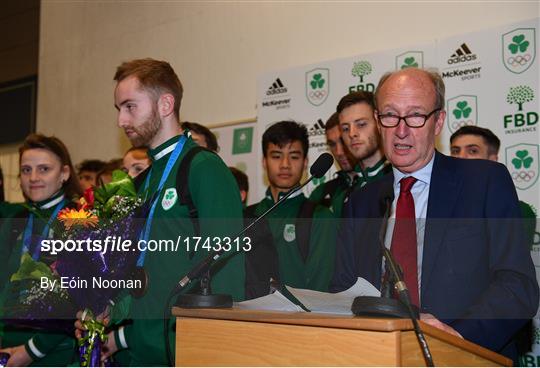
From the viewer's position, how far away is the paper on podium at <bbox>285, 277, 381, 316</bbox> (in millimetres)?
1385

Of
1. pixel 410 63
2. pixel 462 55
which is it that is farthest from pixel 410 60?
pixel 462 55

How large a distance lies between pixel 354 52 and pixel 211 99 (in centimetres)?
139

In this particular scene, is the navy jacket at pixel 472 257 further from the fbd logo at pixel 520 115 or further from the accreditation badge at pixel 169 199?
the fbd logo at pixel 520 115

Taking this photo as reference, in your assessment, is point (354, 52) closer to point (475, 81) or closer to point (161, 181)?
point (475, 81)

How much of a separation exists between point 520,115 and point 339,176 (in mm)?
1092

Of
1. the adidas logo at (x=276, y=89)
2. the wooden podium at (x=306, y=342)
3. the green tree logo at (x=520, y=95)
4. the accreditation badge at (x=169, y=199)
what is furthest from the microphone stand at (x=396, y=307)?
the adidas logo at (x=276, y=89)

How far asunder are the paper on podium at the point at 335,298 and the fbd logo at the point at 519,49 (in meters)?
2.77

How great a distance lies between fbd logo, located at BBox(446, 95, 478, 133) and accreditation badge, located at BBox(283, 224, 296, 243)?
4.17ft

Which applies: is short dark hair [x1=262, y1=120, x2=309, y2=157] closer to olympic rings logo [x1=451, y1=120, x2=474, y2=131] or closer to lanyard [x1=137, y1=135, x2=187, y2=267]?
olympic rings logo [x1=451, y1=120, x2=474, y2=131]

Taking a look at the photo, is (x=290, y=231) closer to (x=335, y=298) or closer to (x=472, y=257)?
(x=472, y=257)

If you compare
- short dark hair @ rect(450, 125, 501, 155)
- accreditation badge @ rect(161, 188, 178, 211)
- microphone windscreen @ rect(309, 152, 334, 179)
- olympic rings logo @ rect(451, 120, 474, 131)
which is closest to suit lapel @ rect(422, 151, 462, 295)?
microphone windscreen @ rect(309, 152, 334, 179)

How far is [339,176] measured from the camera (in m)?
3.71

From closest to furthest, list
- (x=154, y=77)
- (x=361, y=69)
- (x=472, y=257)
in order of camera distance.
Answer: (x=472, y=257)
(x=154, y=77)
(x=361, y=69)

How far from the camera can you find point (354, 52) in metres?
4.59
